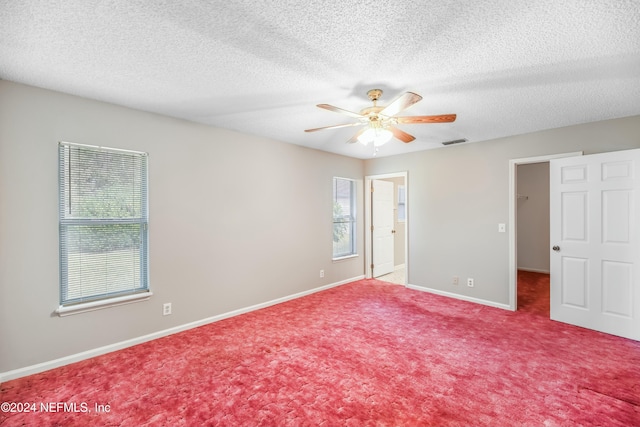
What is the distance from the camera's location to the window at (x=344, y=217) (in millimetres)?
4945

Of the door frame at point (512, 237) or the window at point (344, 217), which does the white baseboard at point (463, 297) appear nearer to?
the door frame at point (512, 237)

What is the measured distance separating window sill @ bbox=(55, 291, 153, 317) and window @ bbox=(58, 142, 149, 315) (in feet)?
0.15

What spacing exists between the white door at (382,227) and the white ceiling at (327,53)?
2.77 m

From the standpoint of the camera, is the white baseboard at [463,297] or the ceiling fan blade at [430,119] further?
the white baseboard at [463,297]

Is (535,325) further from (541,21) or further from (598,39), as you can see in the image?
(541,21)

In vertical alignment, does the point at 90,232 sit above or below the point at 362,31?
below

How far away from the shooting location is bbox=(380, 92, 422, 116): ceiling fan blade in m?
1.81

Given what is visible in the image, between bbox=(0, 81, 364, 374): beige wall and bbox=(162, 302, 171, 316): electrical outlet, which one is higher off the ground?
bbox=(0, 81, 364, 374): beige wall

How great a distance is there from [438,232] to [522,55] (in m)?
3.02

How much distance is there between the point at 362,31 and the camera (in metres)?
1.59

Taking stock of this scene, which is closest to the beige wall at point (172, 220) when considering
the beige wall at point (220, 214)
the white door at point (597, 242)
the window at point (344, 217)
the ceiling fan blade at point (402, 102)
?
the beige wall at point (220, 214)

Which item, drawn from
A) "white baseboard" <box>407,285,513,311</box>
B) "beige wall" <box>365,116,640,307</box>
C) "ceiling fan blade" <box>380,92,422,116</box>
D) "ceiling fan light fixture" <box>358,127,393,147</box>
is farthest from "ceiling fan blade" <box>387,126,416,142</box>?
"white baseboard" <box>407,285,513,311</box>

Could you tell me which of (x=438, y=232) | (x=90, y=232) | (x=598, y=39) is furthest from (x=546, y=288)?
(x=90, y=232)

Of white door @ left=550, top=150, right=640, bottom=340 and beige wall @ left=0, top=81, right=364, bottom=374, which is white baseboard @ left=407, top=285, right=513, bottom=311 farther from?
beige wall @ left=0, top=81, right=364, bottom=374
